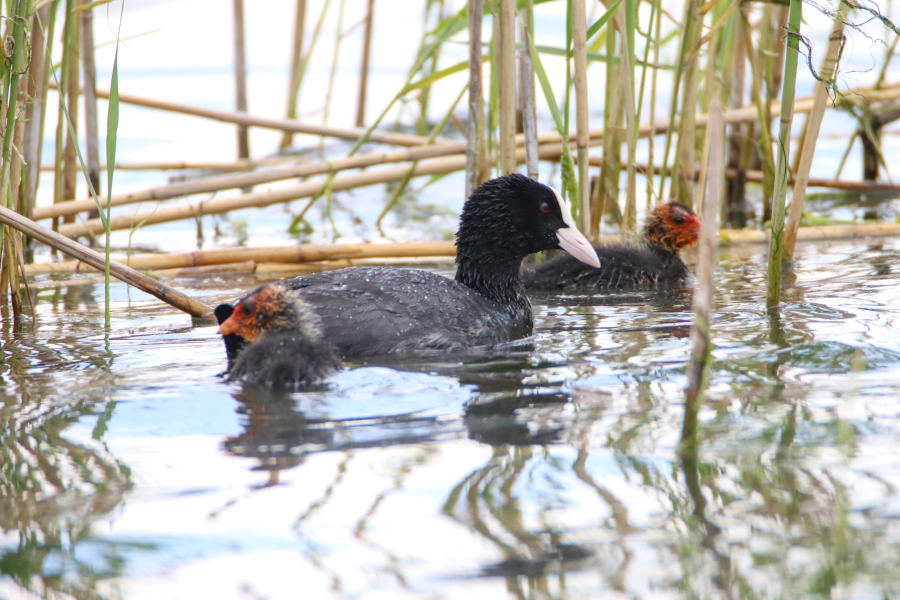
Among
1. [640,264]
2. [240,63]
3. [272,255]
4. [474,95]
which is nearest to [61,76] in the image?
[272,255]

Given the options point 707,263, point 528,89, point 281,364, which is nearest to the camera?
point 707,263

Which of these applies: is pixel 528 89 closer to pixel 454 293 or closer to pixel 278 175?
pixel 454 293

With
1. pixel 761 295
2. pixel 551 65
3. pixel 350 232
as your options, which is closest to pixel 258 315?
pixel 761 295

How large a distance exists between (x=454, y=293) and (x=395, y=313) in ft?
1.50

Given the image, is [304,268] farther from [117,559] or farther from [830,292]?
[117,559]

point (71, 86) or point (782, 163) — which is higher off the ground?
point (71, 86)

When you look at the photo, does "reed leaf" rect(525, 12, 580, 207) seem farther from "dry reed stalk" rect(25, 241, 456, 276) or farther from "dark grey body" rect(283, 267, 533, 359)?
"dark grey body" rect(283, 267, 533, 359)

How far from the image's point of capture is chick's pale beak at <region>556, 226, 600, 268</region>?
15.4ft

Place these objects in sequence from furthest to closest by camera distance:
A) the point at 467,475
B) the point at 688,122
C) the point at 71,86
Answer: the point at 688,122 < the point at 71,86 < the point at 467,475

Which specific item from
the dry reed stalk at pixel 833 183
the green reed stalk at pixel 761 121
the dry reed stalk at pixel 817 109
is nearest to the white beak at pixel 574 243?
the dry reed stalk at pixel 817 109

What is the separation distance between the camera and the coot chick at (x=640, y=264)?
17.9ft

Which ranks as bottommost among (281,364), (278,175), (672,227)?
(281,364)

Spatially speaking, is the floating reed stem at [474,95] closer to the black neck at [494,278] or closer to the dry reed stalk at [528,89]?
the dry reed stalk at [528,89]

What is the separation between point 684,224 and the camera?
5.77 meters
